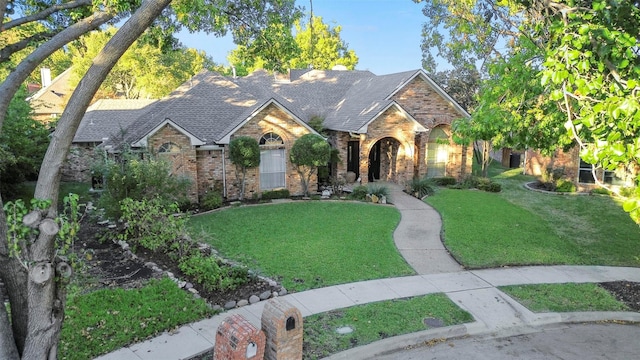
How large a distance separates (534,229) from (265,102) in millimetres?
11505

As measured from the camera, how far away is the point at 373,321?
8.29m

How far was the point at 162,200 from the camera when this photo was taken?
12812 millimetres

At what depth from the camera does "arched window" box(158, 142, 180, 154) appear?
1728 cm

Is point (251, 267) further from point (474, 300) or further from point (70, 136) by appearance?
point (70, 136)

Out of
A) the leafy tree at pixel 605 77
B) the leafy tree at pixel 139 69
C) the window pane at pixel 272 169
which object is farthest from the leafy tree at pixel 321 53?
the leafy tree at pixel 605 77

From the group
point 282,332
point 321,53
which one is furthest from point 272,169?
point 321,53

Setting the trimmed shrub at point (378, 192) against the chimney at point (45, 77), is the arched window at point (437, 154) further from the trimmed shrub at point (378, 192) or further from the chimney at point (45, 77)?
the chimney at point (45, 77)

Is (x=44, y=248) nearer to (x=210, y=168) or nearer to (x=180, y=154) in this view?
(x=180, y=154)

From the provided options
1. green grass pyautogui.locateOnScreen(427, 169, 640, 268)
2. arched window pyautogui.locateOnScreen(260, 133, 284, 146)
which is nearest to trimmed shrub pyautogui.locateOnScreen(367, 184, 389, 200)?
green grass pyautogui.locateOnScreen(427, 169, 640, 268)

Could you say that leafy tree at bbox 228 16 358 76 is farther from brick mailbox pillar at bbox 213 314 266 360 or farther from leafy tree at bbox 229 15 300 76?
brick mailbox pillar at bbox 213 314 266 360

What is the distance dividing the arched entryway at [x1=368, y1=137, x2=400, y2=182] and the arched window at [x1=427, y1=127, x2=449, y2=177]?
224 cm

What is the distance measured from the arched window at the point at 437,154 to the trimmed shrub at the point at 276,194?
351 inches

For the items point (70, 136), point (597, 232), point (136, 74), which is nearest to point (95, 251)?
point (70, 136)

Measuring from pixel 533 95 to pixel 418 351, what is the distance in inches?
253
